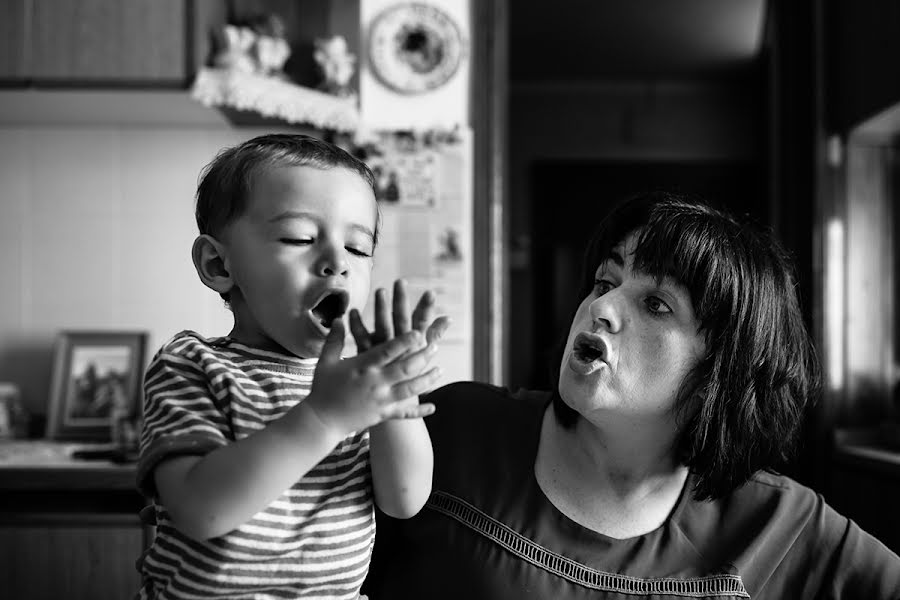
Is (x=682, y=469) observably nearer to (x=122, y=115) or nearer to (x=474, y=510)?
(x=474, y=510)

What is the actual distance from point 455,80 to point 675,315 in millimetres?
1560

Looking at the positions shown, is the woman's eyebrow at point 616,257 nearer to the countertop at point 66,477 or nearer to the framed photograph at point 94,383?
the countertop at point 66,477

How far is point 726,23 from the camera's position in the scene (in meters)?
4.55

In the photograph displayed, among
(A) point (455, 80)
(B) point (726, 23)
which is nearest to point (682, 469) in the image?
(A) point (455, 80)

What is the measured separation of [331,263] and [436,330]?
0.13m

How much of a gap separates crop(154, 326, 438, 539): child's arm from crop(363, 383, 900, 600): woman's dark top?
42 cm

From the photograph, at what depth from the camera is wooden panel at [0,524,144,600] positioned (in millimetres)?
1905

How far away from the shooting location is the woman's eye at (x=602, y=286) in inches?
42.6

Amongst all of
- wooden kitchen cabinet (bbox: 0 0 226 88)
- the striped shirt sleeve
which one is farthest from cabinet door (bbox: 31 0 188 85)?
the striped shirt sleeve

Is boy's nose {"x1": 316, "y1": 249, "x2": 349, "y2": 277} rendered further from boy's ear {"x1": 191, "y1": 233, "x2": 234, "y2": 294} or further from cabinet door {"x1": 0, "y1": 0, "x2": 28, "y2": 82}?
cabinet door {"x1": 0, "y1": 0, "x2": 28, "y2": 82}

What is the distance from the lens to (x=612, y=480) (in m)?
1.08

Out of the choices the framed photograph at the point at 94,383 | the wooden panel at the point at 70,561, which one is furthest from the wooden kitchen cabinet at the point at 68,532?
the framed photograph at the point at 94,383

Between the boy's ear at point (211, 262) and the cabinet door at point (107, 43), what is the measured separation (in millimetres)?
1392

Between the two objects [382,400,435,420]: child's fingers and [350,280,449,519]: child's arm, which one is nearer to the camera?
[382,400,435,420]: child's fingers
